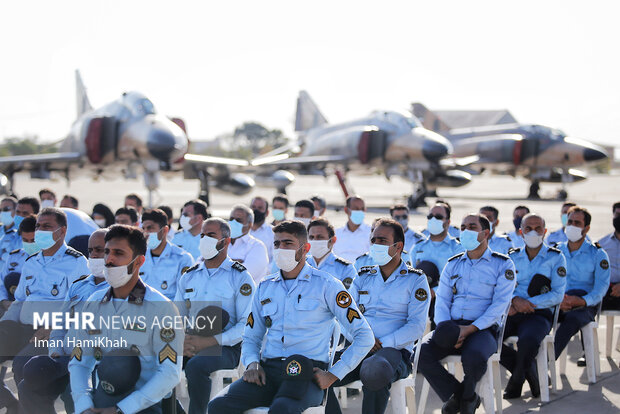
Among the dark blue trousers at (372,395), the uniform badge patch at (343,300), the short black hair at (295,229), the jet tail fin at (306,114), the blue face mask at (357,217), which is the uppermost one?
the short black hair at (295,229)

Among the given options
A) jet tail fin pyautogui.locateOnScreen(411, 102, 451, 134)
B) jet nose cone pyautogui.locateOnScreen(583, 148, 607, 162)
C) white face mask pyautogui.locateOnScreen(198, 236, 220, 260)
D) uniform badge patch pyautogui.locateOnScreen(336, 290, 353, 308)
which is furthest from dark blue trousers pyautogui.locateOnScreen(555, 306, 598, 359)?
jet tail fin pyautogui.locateOnScreen(411, 102, 451, 134)

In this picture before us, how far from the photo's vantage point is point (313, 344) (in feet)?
13.1

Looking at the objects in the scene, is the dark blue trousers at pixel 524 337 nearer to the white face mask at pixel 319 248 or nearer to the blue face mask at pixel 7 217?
the white face mask at pixel 319 248

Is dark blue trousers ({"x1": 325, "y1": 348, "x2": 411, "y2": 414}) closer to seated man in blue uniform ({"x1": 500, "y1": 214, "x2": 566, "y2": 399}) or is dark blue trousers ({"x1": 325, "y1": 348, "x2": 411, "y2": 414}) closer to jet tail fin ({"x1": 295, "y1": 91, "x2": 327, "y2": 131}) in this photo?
seated man in blue uniform ({"x1": 500, "y1": 214, "x2": 566, "y2": 399})

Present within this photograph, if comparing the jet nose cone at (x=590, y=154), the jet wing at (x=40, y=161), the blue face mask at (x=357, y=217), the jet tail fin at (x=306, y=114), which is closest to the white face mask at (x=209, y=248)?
the blue face mask at (x=357, y=217)

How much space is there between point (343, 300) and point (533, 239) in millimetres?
2839

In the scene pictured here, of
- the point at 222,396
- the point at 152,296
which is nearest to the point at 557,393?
Answer: the point at 222,396

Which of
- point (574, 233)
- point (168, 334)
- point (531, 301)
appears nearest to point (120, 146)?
point (574, 233)

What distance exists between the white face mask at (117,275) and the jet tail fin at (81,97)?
24.2 metres

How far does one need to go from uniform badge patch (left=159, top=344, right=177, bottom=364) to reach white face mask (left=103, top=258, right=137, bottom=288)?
45 cm

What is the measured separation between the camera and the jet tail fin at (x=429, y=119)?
4403 centimetres

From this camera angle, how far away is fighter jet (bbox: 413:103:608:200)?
32.3 metres

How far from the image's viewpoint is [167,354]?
342 centimetres

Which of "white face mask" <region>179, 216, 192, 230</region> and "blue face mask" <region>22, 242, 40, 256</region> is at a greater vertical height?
"blue face mask" <region>22, 242, 40, 256</region>
